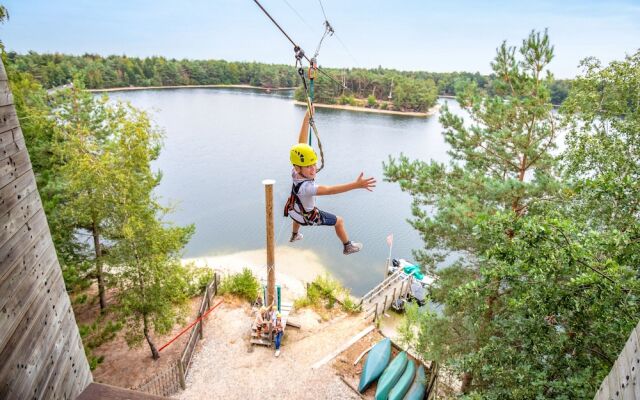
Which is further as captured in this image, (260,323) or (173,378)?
(260,323)

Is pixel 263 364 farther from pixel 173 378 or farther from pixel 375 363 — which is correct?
pixel 375 363

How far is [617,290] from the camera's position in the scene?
3.36 m

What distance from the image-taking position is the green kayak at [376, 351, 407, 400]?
9.57 metres

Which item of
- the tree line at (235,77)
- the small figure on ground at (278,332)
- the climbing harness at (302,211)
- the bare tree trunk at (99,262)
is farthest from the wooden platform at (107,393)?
the tree line at (235,77)

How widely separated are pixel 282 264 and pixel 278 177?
11130 millimetres

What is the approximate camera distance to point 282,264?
20.4m

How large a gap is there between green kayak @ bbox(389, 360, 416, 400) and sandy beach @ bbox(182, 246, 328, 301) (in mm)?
7732

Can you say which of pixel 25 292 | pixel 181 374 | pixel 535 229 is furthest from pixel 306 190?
pixel 181 374

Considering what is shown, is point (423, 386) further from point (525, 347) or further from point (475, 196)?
point (525, 347)

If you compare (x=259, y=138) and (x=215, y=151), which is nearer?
(x=215, y=151)

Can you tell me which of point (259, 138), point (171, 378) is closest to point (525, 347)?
point (171, 378)

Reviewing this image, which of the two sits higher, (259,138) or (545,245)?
(545,245)

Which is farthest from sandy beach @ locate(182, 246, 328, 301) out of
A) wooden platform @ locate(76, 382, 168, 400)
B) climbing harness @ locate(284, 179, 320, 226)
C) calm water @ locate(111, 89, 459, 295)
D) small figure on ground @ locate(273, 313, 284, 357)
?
wooden platform @ locate(76, 382, 168, 400)

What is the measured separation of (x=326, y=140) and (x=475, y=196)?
3354 cm
